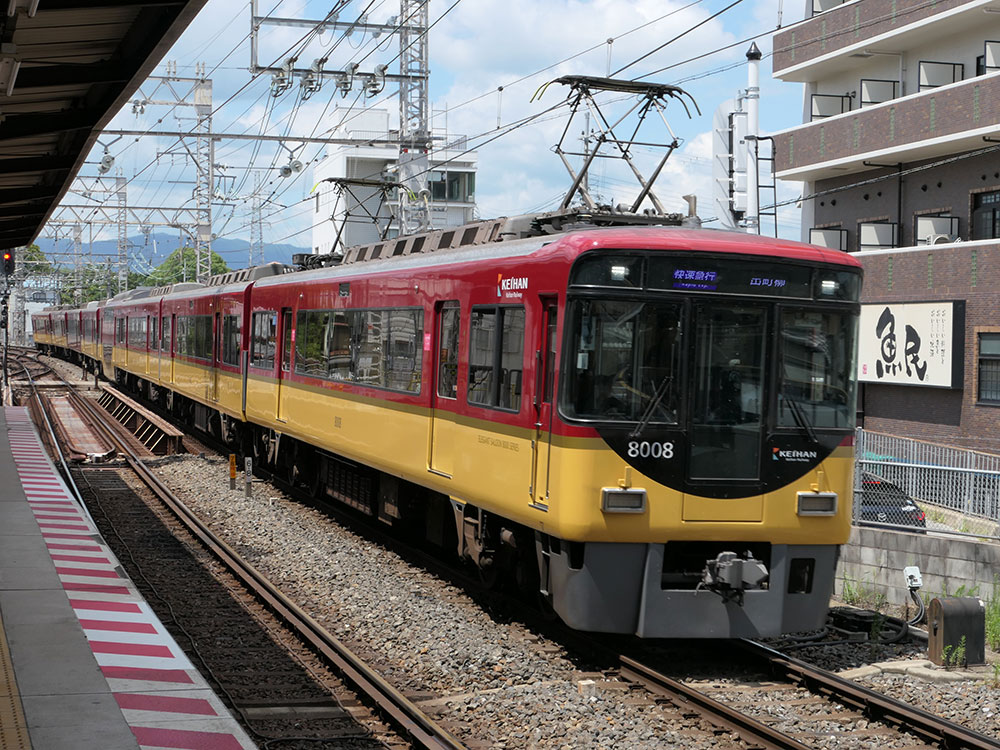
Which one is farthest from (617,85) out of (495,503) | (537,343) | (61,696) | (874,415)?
(874,415)

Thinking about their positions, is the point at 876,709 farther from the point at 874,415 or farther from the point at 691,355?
the point at 874,415

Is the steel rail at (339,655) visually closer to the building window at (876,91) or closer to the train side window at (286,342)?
the train side window at (286,342)

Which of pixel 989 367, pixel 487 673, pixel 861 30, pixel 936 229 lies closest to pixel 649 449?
pixel 487 673

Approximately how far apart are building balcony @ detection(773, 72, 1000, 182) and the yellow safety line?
18739 mm

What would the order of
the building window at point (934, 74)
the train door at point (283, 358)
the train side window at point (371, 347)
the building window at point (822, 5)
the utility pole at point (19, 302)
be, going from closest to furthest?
1. the train side window at point (371, 347)
2. the train door at point (283, 358)
3. the building window at point (934, 74)
4. the building window at point (822, 5)
5. the utility pole at point (19, 302)

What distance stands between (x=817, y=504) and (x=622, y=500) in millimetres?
1473

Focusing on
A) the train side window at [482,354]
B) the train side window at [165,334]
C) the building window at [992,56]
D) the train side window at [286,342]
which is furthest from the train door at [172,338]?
the train side window at [482,354]

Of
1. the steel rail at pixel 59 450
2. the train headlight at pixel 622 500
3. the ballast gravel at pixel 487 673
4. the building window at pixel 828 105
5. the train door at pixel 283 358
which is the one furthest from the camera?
the building window at pixel 828 105

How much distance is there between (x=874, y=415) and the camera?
2472 centimetres

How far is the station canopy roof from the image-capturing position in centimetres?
704

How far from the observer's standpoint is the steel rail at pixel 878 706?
674cm

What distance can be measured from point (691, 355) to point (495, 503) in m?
1.97

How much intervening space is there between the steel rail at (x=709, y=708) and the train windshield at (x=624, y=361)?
1.67 metres

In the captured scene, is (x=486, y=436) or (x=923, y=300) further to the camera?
(x=923, y=300)
